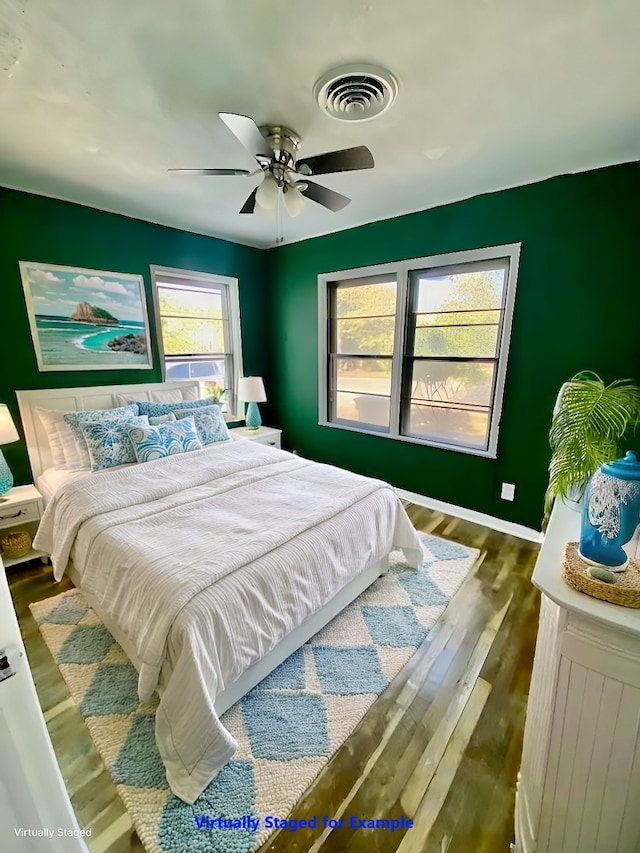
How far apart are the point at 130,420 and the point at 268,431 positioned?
5.08ft

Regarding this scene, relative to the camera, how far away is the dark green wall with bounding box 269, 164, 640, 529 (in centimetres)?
225

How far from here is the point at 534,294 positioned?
8.41 feet

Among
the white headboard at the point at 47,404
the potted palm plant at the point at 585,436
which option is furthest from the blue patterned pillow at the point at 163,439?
the potted palm plant at the point at 585,436

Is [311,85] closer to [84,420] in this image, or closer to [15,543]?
[84,420]

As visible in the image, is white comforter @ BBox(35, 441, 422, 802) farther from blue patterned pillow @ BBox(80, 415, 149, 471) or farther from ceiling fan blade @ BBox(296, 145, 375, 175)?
ceiling fan blade @ BBox(296, 145, 375, 175)

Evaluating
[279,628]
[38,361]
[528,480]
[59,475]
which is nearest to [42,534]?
[59,475]

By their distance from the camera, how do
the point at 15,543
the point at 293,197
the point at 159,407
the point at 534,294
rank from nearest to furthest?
the point at 293,197 → the point at 15,543 → the point at 534,294 → the point at 159,407

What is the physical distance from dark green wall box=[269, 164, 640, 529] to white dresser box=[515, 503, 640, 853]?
202 centimetres

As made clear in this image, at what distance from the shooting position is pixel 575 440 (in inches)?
60.5

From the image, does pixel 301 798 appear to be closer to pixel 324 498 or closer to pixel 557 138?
pixel 324 498

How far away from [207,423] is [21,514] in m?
1.43

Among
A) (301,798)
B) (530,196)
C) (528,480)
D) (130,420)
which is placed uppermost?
(530,196)

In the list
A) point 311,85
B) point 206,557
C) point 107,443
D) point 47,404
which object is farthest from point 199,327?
point 206,557

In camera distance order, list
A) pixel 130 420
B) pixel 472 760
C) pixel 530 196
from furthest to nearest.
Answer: pixel 130 420 → pixel 530 196 → pixel 472 760
